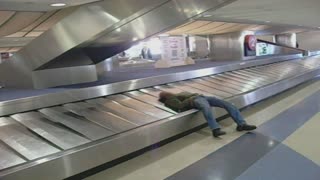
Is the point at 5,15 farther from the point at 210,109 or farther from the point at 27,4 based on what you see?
the point at 210,109

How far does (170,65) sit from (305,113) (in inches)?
159

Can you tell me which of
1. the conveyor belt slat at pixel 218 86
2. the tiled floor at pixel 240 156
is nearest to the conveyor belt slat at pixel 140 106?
the tiled floor at pixel 240 156

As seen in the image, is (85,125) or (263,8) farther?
(263,8)

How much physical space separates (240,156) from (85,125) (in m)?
1.97

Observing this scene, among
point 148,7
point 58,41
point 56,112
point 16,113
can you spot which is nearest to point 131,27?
point 148,7

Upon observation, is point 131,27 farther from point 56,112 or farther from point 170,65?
point 170,65

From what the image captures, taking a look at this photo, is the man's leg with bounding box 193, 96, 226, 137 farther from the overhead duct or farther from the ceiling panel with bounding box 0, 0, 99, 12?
the ceiling panel with bounding box 0, 0, 99, 12

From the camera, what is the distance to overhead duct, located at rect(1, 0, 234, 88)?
180 inches

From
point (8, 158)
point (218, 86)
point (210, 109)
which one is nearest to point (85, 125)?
point (8, 158)

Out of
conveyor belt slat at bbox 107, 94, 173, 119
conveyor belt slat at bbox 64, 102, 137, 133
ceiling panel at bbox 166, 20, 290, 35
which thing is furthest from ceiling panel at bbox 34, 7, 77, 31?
ceiling panel at bbox 166, 20, 290, 35

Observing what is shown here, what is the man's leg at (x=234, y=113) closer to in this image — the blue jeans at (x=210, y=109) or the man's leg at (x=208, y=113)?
the blue jeans at (x=210, y=109)

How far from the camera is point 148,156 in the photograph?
4.46 meters

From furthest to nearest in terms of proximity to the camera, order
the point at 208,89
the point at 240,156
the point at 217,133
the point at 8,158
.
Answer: the point at 208,89 → the point at 217,133 → the point at 240,156 → the point at 8,158

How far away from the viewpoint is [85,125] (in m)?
4.27
